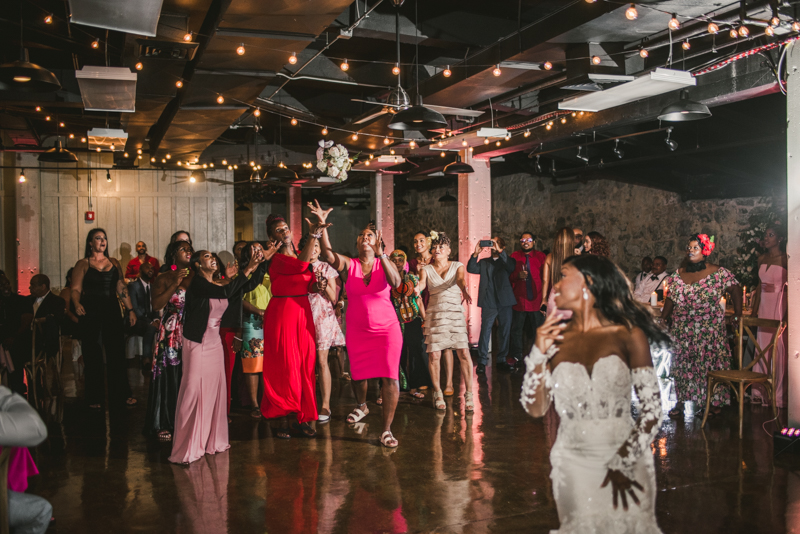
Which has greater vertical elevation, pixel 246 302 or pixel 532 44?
Answer: pixel 532 44

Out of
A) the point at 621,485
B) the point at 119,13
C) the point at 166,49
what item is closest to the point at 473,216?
the point at 166,49

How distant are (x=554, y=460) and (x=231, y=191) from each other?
11827 mm

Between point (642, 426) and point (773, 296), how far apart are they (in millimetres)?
4710

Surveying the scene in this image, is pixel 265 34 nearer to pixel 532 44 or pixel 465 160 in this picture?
pixel 532 44

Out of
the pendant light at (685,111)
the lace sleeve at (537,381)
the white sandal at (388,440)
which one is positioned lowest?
the white sandal at (388,440)

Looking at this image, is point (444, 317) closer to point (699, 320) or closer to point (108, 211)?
point (699, 320)

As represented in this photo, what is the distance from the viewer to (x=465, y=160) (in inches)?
381

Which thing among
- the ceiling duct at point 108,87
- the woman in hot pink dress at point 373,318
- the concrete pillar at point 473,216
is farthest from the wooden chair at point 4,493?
the concrete pillar at point 473,216

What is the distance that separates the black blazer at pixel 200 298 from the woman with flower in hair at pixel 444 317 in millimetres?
2094

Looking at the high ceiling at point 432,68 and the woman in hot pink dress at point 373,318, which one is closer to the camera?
the high ceiling at point 432,68

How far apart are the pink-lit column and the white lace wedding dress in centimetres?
1183

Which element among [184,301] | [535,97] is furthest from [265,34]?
[535,97]

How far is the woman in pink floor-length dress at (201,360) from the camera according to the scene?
4.39m

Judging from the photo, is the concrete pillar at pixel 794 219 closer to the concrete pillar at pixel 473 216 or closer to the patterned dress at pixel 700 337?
the patterned dress at pixel 700 337
